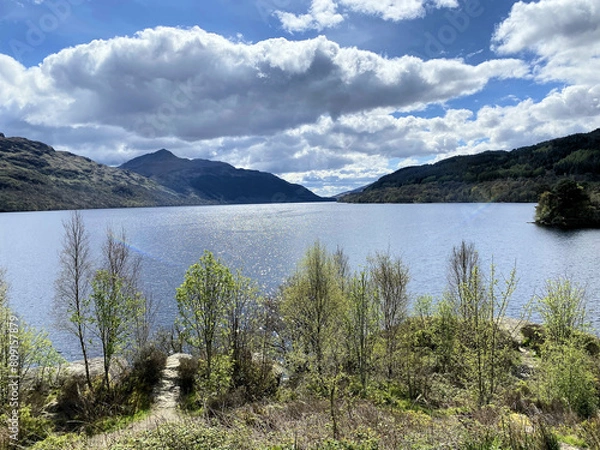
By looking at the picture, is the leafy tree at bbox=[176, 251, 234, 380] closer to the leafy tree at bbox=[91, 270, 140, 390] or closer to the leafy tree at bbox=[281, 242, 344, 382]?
the leafy tree at bbox=[91, 270, 140, 390]

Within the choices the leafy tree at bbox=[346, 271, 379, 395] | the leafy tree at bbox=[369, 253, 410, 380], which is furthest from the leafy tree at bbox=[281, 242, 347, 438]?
the leafy tree at bbox=[369, 253, 410, 380]

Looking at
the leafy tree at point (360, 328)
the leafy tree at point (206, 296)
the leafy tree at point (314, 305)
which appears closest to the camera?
the leafy tree at point (206, 296)

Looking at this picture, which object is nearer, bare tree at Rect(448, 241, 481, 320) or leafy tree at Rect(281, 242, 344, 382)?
bare tree at Rect(448, 241, 481, 320)

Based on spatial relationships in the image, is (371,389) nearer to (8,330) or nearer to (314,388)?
(314,388)

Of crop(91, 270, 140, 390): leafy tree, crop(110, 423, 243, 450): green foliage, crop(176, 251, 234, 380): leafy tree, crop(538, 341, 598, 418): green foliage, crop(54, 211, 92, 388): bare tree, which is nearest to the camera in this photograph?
crop(110, 423, 243, 450): green foliage

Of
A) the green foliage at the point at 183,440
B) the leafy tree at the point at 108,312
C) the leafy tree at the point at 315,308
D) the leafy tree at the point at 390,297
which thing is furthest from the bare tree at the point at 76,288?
the leafy tree at the point at 390,297

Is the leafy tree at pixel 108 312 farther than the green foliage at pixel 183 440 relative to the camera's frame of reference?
Yes

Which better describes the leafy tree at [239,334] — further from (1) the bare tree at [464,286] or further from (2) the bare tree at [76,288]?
(1) the bare tree at [464,286]

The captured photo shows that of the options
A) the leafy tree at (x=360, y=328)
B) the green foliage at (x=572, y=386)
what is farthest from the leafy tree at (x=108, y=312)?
the green foliage at (x=572, y=386)

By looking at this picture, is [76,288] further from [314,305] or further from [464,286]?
[464,286]

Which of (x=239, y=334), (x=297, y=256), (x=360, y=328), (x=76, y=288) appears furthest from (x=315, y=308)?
(x=297, y=256)

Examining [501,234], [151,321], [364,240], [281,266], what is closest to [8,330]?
[151,321]

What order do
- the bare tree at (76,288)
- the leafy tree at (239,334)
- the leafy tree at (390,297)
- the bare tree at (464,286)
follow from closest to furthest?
1. the bare tree at (464,286)
2. the bare tree at (76,288)
3. the leafy tree at (239,334)
4. the leafy tree at (390,297)

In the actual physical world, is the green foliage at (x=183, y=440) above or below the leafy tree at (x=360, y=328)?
above
